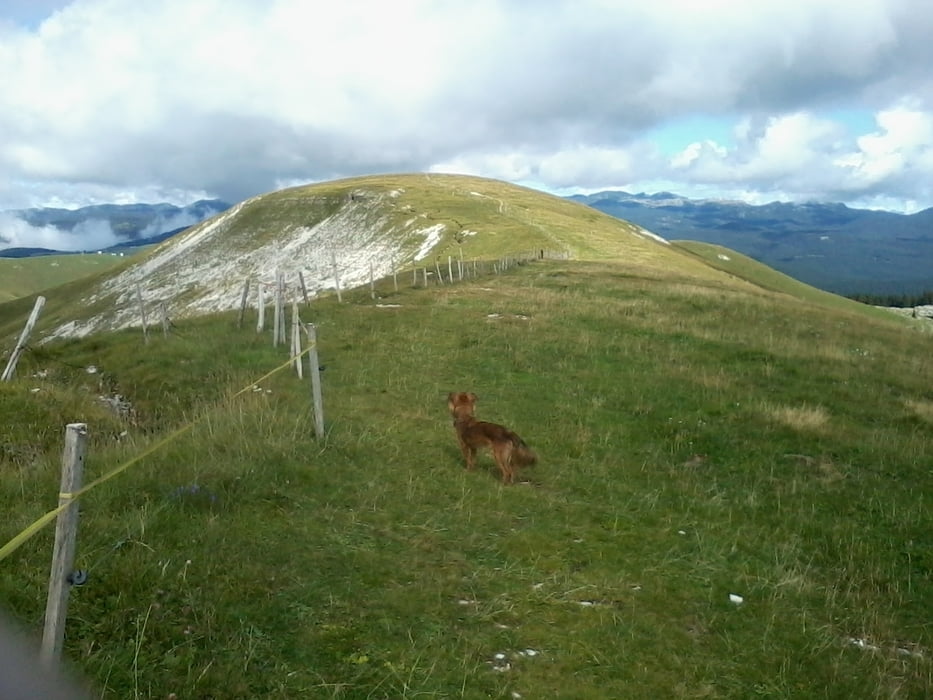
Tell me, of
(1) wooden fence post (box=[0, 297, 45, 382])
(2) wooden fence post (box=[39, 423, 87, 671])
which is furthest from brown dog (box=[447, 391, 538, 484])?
(1) wooden fence post (box=[0, 297, 45, 382])

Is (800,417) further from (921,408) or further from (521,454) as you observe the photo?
(521,454)

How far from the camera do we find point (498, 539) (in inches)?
311

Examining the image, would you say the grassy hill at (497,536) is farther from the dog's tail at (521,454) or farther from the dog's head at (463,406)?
the dog's head at (463,406)

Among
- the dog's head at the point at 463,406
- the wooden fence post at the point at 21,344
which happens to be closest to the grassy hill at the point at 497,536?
the dog's head at the point at 463,406

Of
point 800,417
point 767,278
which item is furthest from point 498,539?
point 767,278

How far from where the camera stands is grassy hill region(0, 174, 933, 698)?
5.42 m

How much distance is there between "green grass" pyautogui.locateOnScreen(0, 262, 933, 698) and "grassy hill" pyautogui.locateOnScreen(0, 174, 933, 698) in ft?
0.10

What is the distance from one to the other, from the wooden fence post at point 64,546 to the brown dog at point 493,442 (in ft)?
20.1

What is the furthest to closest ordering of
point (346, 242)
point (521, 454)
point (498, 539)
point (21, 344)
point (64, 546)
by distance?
point (346, 242), point (21, 344), point (521, 454), point (498, 539), point (64, 546)

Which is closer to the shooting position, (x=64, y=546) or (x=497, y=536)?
(x=64, y=546)

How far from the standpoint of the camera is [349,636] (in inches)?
225

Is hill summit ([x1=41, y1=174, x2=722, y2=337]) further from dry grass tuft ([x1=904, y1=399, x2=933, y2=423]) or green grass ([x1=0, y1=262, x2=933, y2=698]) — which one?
Result: green grass ([x1=0, y1=262, x2=933, y2=698])

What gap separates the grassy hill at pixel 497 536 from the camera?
5418mm

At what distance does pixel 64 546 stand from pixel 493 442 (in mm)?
6212
